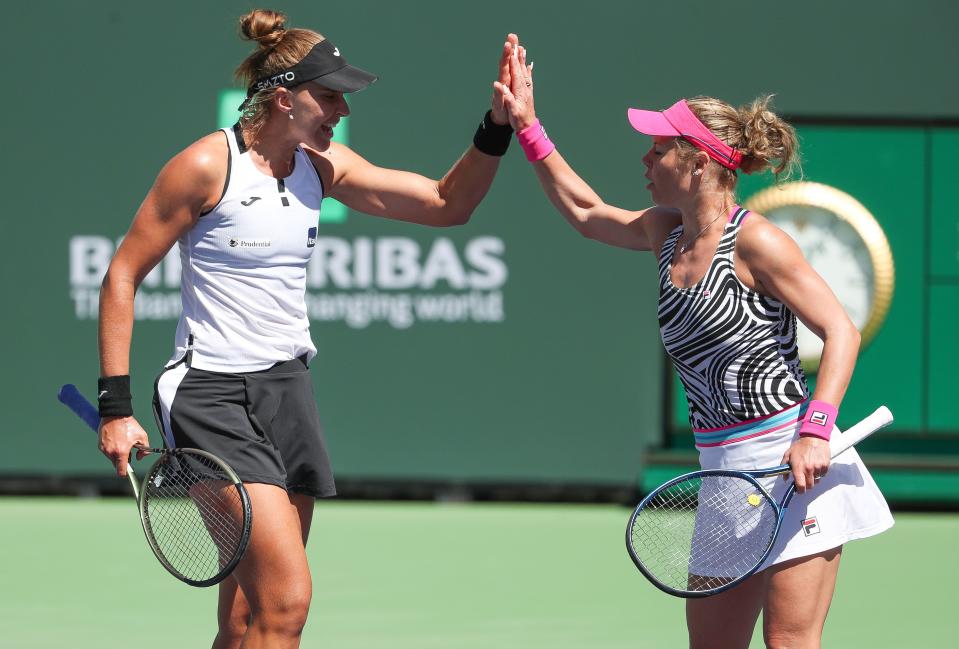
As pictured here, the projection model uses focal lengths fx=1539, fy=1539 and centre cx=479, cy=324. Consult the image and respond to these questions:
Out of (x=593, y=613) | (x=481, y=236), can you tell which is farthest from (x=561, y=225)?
(x=593, y=613)

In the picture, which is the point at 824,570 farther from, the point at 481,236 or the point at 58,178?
the point at 58,178

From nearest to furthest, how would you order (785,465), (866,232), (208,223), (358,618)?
(785,465) → (208,223) → (358,618) → (866,232)

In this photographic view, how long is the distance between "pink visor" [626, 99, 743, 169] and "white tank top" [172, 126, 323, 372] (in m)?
0.84

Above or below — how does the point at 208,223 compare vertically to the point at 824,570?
above

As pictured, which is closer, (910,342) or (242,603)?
(242,603)

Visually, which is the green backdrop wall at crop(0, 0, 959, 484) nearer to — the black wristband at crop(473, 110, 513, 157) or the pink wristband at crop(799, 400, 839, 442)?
the black wristband at crop(473, 110, 513, 157)

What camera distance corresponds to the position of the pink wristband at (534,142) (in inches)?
155

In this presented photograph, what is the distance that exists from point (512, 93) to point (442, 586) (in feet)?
8.24

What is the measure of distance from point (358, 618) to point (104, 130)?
3864 mm

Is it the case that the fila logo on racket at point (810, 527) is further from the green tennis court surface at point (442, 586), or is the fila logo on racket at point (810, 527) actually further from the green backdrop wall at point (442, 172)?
the green backdrop wall at point (442, 172)

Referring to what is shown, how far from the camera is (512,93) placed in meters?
3.94

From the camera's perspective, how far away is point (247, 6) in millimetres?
8117

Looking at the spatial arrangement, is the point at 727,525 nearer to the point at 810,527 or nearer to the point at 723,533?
the point at 723,533

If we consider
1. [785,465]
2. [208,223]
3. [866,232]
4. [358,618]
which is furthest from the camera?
[866,232]
